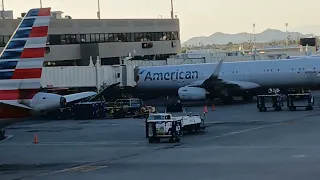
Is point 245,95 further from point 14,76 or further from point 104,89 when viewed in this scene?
point 14,76

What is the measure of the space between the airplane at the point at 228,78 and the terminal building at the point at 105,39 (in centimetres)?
2058

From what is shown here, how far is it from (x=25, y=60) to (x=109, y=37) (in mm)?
66384

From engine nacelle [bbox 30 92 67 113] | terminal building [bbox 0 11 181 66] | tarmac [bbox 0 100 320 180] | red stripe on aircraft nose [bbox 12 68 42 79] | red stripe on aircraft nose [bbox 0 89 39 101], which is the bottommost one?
tarmac [bbox 0 100 320 180]

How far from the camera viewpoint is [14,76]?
73.7ft

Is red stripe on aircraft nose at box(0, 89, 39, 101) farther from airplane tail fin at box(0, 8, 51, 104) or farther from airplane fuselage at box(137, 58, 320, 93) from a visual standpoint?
airplane fuselage at box(137, 58, 320, 93)

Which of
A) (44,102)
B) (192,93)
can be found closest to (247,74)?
(192,93)

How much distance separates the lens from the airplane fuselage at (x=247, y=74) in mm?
57531

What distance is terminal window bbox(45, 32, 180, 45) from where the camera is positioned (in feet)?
271

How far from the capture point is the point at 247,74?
59.6 metres

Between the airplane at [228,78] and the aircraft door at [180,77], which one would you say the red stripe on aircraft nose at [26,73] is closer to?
the airplane at [228,78]

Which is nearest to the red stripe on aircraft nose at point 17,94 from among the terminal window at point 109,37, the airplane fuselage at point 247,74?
the airplane fuselage at point 247,74

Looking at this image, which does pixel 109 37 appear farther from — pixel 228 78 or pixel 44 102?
pixel 44 102

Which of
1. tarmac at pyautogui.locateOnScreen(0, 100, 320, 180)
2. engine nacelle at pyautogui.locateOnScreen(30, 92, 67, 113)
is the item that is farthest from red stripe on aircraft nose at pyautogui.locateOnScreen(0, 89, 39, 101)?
tarmac at pyautogui.locateOnScreen(0, 100, 320, 180)

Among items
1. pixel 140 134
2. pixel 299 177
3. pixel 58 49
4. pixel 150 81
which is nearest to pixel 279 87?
pixel 150 81
